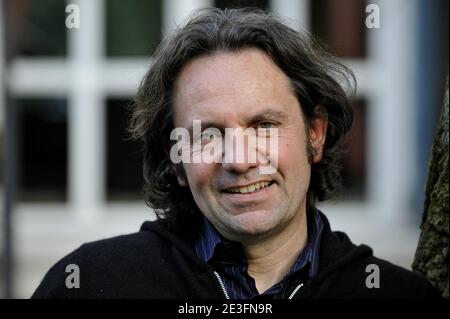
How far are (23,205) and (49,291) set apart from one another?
5.23 meters

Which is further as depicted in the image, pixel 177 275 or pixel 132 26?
pixel 132 26

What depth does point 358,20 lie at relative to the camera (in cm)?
705

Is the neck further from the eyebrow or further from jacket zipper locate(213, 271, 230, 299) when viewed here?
→ the eyebrow

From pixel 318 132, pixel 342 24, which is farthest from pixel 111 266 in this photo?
pixel 342 24

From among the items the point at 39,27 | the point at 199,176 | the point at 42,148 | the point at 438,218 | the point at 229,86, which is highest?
the point at 39,27

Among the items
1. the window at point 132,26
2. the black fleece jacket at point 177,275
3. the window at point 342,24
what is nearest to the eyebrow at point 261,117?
the black fleece jacket at point 177,275

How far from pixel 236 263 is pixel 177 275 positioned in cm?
16

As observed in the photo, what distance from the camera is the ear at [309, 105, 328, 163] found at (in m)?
2.35

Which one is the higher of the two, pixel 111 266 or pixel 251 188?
pixel 251 188

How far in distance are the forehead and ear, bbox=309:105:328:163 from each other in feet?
0.48

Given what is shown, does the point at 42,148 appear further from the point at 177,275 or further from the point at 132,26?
the point at 177,275

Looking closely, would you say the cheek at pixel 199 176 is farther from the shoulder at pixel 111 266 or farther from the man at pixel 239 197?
the shoulder at pixel 111 266

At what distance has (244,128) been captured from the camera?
210 centimetres

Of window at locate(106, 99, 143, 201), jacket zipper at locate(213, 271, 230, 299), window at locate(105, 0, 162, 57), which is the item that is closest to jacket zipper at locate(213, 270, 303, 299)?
jacket zipper at locate(213, 271, 230, 299)
